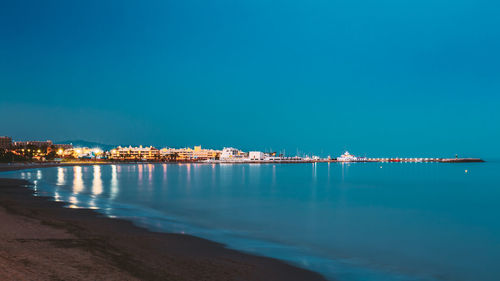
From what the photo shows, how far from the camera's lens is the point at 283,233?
14.0m

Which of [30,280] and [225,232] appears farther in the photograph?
[225,232]

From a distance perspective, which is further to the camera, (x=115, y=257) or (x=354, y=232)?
(x=354, y=232)

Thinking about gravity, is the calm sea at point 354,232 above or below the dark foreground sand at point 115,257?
below

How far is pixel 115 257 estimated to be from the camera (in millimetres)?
7949

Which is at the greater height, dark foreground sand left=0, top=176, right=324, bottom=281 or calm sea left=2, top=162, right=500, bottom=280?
dark foreground sand left=0, top=176, right=324, bottom=281

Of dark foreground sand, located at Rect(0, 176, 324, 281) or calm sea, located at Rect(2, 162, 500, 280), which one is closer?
dark foreground sand, located at Rect(0, 176, 324, 281)

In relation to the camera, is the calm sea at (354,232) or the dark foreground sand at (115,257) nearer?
the dark foreground sand at (115,257)

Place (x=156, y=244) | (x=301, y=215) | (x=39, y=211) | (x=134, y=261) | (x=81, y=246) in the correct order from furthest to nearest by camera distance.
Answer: (x=301, y=215) < (x=39, y=211) < (x=156, y=244) < (x=81, y=246) < (x=134, y=261)

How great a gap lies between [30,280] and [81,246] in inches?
116

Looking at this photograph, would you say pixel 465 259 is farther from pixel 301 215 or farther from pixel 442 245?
pixel 301 215

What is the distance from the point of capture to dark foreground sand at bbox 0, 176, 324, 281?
21.8 ft

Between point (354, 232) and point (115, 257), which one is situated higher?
point (115, 257)

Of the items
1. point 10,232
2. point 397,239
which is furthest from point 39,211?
point 397,239

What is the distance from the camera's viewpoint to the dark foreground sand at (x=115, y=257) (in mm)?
6641
